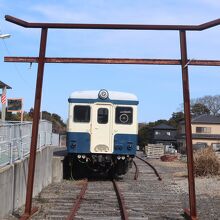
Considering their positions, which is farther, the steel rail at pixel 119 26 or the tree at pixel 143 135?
the tree at pixel 143 135

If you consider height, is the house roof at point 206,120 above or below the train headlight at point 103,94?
above

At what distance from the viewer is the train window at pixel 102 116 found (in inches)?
784

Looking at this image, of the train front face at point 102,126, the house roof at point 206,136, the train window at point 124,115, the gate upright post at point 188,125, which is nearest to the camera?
the gate upright post at point 188,125

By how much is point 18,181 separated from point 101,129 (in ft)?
25.9

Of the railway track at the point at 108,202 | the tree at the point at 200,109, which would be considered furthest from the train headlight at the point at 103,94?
the tree at the point at 200,109

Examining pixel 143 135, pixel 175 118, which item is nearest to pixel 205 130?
pixel 143 135

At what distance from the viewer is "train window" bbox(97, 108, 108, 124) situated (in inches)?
784

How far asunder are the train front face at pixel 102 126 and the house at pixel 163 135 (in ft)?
256

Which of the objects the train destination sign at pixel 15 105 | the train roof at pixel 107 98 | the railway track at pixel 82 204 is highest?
the train destination sign at pixel 15 105

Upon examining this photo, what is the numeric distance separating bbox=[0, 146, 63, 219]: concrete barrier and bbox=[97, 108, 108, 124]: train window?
247 cm

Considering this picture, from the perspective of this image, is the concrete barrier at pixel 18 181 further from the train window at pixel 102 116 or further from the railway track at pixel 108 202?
the train window at pixel 102 116

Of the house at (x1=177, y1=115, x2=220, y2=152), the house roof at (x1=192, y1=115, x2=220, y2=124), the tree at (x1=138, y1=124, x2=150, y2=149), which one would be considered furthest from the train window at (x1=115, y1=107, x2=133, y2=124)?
the tree at (x1=138, y1=124, x2=150, y2=149)

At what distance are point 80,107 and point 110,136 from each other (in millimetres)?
1551

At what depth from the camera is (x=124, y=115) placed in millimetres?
20078
